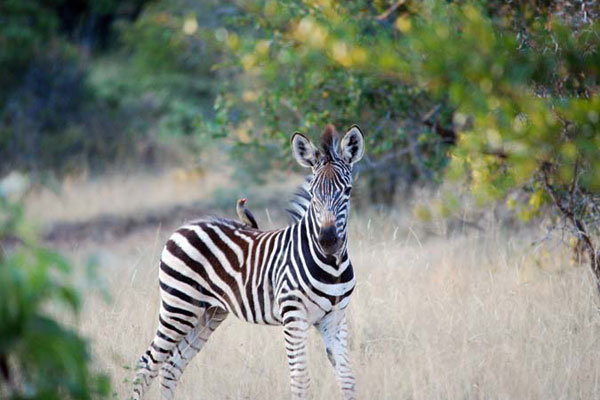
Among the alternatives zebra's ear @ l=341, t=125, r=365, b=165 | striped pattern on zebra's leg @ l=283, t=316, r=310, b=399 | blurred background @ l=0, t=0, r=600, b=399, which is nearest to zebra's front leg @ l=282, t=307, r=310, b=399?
striped pattern on zebra's leg @ l=283, t=316, r=310, b=399

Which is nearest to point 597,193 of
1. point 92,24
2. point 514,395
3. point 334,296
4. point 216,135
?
point 514,395

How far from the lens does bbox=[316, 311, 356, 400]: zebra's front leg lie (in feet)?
18.0

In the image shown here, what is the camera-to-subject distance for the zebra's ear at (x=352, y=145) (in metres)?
5.72

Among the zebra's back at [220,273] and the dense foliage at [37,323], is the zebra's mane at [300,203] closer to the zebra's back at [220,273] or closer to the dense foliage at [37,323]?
the zebra's back at [220,273]

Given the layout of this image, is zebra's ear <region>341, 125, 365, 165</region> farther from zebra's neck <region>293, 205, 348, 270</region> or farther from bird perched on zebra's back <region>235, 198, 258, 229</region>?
bird perched on zebra's back <region>235, 198, 258, 229</region>

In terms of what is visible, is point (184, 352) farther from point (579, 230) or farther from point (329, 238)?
point (579, 230)

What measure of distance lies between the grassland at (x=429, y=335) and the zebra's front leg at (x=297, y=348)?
291 mm

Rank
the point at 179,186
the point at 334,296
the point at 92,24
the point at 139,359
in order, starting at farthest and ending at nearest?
1. the point at 92,24
2. the point at 179,186
3. the point at 139,359
4. the point at 334,296

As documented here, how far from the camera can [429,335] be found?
664 centimetres

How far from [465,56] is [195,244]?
110 inches

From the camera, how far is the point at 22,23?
21.9 metres

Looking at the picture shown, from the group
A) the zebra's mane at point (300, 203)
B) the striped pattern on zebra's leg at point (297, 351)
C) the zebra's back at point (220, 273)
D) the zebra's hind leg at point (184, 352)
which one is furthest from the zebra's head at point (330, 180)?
the zebra's hind leg at point (184, 352)

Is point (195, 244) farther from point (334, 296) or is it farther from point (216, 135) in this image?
point (216, 135)

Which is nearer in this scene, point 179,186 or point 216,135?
point 216,135
